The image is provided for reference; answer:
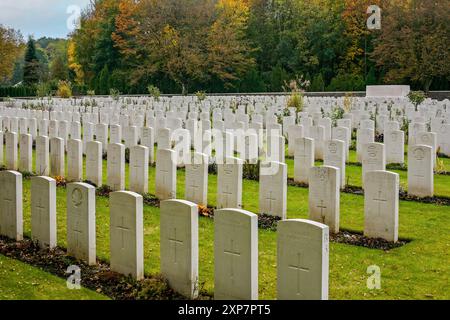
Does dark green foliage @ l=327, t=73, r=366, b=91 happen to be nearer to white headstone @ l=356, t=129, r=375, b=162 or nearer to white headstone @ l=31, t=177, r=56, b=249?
white headstone @ l=356, t=129, r=375, b=162

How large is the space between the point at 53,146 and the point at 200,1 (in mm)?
45505

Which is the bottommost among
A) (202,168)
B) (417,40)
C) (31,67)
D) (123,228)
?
(123,228)

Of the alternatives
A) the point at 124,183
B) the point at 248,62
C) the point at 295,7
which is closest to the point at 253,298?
the point at 124,183

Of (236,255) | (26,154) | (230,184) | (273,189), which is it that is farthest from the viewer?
(26,154)

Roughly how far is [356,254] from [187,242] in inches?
96.9

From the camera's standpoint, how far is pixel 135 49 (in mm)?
55844

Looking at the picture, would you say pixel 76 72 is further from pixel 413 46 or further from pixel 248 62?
pixel 413 46

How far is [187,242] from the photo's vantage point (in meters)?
5.93

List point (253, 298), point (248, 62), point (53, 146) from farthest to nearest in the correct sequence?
point (248, 62) < point (53, 146) < point (253, 298)

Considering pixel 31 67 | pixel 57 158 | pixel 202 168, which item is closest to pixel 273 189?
pixel 202 168

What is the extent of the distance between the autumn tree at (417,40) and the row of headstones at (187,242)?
128 ft

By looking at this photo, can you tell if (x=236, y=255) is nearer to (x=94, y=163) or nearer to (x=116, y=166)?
(x=116, y=166)

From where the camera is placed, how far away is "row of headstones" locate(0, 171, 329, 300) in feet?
16.7

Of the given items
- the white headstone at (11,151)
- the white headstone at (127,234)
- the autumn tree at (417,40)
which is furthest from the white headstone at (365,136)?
the autumn tree at (417,40)
